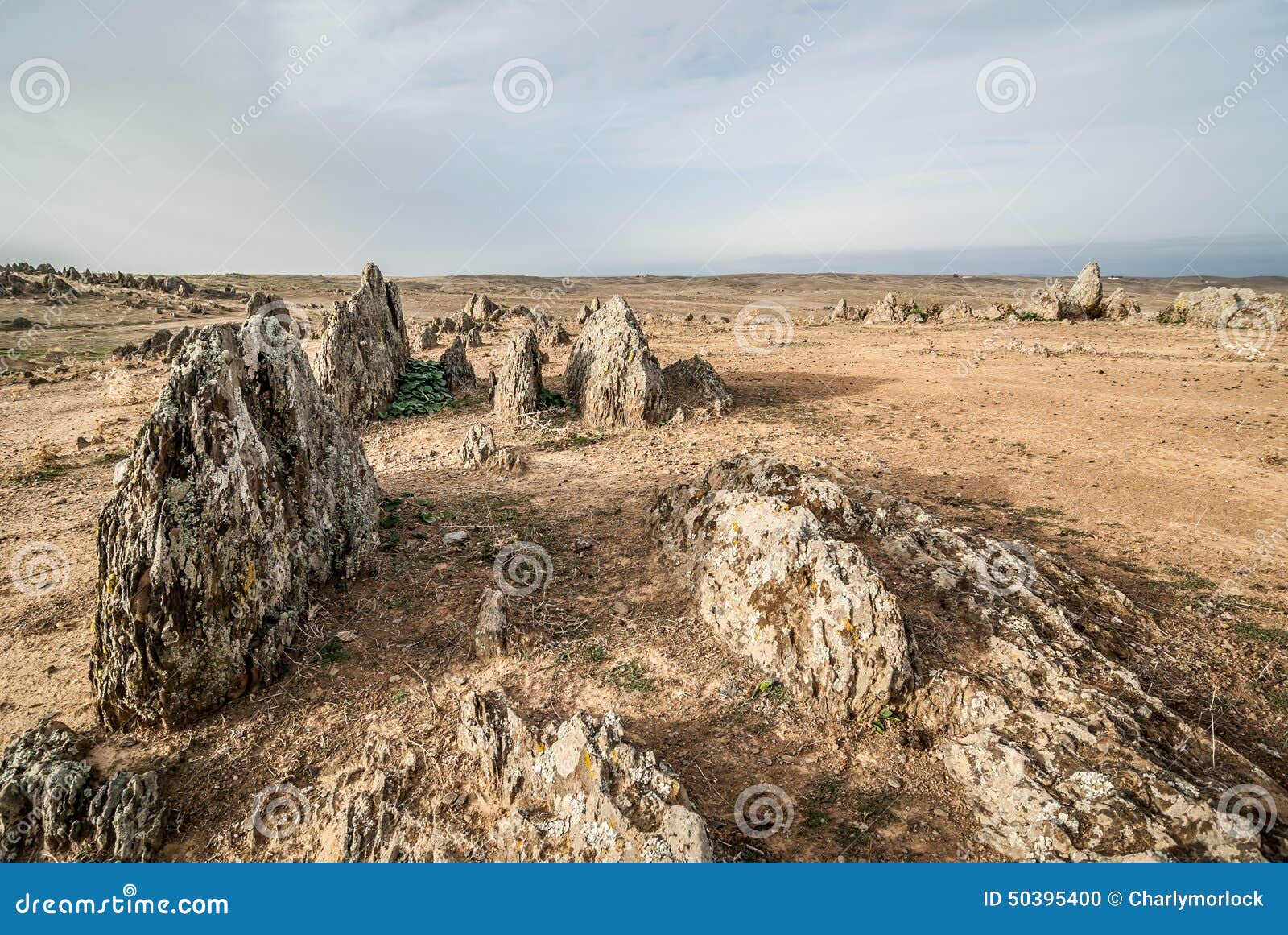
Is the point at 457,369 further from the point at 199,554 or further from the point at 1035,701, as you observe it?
the point at 1035,701

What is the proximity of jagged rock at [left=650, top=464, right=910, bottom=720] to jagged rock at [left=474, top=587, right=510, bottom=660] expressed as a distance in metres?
1.87

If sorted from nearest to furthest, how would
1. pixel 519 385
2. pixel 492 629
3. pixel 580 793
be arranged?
pixel 580 793 < pixel 492 629 < pixel 519 385

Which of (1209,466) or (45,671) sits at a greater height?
(1209,466)

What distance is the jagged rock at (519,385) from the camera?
42.2ft

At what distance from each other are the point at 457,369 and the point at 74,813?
1210 cm

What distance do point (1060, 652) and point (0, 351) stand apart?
2923 centimetres

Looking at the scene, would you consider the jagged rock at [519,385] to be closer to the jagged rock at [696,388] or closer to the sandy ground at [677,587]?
the sandy ground at [677,587]

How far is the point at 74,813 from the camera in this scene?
13.3 feet

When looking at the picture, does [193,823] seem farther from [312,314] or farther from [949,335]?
[312,314]

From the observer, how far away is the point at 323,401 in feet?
22.7

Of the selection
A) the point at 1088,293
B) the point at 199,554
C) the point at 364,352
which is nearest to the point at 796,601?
the point at 199,554

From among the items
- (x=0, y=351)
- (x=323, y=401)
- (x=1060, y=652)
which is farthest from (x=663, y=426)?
(x=0, y=351)

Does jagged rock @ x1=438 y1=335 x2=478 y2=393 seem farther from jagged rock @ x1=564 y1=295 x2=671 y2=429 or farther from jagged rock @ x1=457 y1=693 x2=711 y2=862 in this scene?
jagged rock @ x1=457 y1=693 x2=711 y2=862

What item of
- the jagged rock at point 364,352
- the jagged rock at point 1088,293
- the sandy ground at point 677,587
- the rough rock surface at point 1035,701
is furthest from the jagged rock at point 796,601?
the jagged rock at point 1088,293
